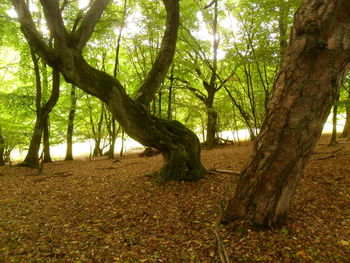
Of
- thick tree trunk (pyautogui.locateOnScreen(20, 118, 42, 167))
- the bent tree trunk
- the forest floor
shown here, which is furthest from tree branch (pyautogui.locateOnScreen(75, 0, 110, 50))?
thick tree trunk (pyautogui.locateOnScreen(20, 118, 42, 167))

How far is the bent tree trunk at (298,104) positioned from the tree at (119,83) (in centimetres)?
234

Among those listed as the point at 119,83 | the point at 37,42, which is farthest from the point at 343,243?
the point at 37,42

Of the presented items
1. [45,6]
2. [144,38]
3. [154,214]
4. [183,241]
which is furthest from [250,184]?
[144,38]

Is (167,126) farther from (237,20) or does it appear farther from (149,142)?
(237,20)

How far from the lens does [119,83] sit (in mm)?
4531

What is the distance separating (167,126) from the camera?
4.89 m

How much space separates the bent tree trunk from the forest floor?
432 millimetres

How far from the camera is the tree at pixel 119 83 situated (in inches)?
158

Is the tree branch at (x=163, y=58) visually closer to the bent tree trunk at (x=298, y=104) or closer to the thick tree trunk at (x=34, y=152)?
the bent tree trunk at (x=298, y=104)

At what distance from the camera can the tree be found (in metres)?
4.02

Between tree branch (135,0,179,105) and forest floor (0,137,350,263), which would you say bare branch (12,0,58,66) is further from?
forest floor (0,137,350,263)

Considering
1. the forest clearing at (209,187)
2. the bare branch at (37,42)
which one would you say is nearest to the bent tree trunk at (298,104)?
the forest clearing at (209,187)

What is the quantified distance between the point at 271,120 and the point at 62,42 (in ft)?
13.0

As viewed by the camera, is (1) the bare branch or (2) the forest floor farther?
(1) the bare branch
